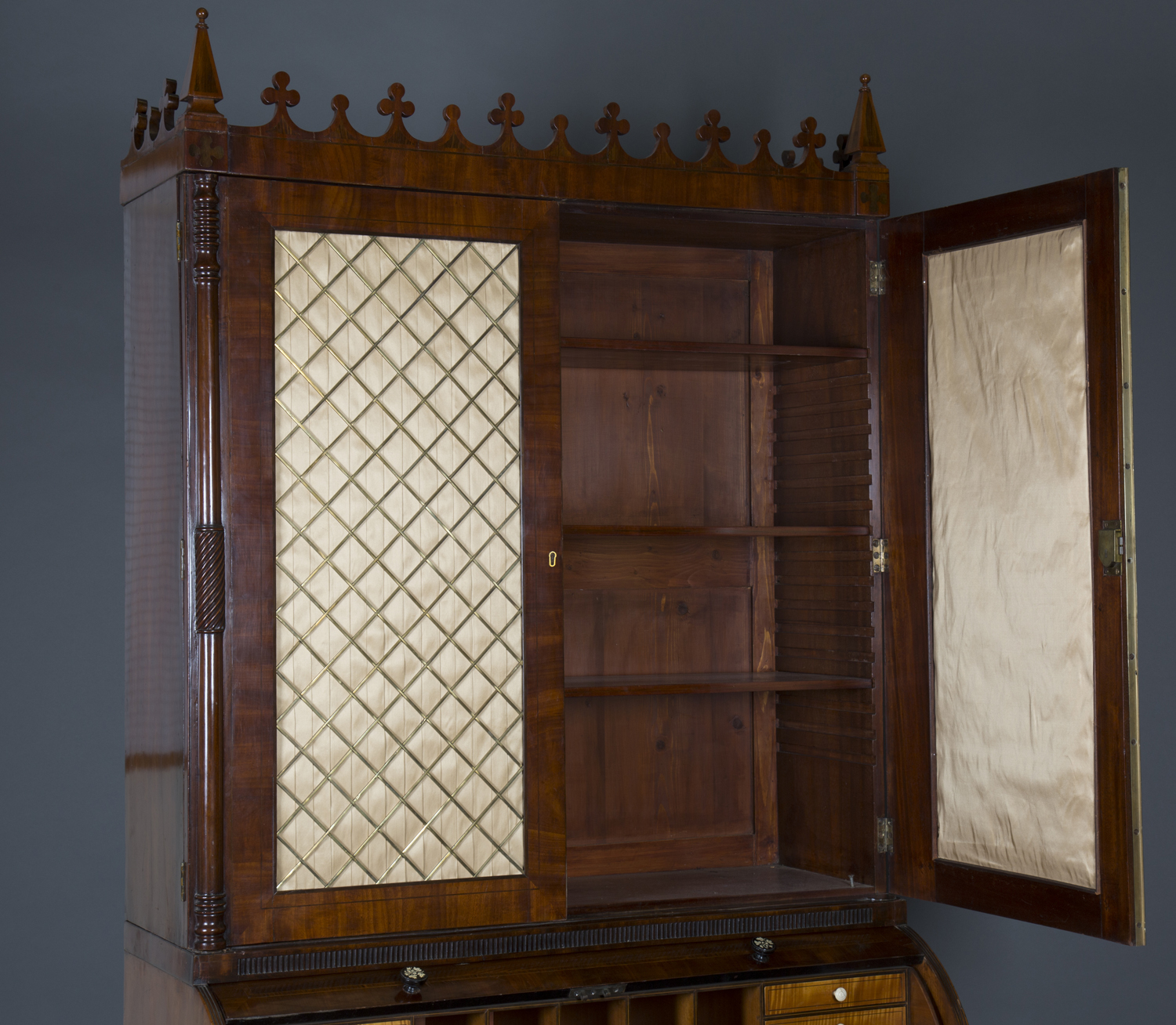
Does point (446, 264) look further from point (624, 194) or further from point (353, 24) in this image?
point (353, 24)

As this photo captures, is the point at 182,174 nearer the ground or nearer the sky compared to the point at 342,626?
nearer the sky

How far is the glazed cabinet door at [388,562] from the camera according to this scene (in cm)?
274

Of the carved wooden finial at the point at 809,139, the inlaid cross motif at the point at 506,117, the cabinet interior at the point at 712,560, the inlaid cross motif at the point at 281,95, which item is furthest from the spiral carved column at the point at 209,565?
the carved wooden finial at the point at 809,139

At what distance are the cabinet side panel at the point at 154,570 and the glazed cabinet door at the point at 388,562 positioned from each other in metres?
0.13

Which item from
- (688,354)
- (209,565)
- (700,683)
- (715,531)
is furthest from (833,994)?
(209,565)

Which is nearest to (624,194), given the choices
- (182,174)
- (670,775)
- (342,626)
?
(182,174)

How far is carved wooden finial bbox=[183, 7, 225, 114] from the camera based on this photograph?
2.72 meters

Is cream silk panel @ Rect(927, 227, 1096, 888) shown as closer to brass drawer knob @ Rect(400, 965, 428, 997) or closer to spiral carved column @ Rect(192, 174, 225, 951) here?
brass drawer knob @ Rect(400, 965, 428, 997)

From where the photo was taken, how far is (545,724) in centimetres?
298

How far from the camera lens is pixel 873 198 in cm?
330

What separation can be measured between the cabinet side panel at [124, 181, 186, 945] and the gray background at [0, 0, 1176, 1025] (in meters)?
0.33

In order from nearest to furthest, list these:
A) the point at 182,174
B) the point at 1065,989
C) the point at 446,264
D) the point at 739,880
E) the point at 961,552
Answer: the point at 182,174
the point at 446,264
the point at 961,552
the point at 739,880
the point at 1065,989

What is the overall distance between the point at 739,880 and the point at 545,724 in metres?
0.82

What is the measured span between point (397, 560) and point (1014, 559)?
4.51 feet
